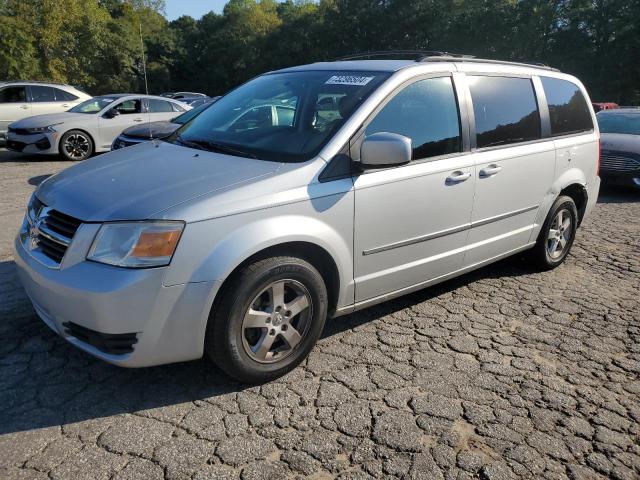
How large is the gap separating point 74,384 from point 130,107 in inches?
410

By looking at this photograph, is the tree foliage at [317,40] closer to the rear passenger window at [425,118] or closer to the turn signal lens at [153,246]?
the rear passenger window at [425,118]

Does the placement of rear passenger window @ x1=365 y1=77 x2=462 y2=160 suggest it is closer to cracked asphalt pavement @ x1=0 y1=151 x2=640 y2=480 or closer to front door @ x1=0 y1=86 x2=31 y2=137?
cracked asphalt pavement @ x1=0 y1=151 x2=640 y2=480

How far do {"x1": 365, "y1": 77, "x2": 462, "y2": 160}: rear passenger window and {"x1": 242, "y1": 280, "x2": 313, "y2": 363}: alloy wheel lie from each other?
1.10 m

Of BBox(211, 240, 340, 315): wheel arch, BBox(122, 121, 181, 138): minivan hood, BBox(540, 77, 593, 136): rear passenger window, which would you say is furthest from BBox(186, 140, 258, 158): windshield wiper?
BBox(122, 121, 181, 138): minivan hood

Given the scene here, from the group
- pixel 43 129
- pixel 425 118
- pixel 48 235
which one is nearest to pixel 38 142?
pixel 43 129

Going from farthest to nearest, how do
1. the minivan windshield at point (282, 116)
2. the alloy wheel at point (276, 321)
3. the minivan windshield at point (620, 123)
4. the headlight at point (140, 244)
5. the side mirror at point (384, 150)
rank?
the minivan windshield at point (620, 123)
the minivan windshield at point (282, 116)
the side mirror at point (384, 150)
the alloy wheel at point (276, 321)
the headlight at point (140, 244)

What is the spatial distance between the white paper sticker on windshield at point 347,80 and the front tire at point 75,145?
9.32 m

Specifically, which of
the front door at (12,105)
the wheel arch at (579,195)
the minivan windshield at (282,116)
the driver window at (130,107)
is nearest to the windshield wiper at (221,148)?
the minivan windshield at (282,116)

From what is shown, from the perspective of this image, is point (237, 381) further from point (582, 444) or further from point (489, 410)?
point (582, 444)

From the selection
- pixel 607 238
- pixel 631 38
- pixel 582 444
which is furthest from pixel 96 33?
pixel 582 444

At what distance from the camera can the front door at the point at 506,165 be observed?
13.5ft

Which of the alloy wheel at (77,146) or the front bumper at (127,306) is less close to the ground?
the front bumper at (127,306)

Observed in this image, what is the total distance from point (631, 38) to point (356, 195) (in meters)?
38.7

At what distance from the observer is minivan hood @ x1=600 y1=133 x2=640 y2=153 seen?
9168 millimetres
